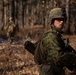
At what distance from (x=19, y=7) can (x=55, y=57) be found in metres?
27.1

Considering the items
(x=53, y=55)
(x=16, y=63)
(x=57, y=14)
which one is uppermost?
(x=57, y=14)

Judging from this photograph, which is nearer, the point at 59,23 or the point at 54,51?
the point at 54,51

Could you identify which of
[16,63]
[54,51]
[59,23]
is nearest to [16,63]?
[16,63]

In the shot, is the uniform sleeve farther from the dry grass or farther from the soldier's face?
the dry grass

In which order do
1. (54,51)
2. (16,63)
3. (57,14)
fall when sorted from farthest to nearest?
(16,63) < (57,14) < (54,51)

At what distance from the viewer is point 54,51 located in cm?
441

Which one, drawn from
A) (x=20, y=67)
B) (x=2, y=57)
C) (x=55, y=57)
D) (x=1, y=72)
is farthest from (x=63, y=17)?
(x=2, y=57)

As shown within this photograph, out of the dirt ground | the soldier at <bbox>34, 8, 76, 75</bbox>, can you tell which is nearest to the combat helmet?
the soldier at <bbox>34, 8, 76, 75</bbox>

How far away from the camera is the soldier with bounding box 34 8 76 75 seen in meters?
4.41

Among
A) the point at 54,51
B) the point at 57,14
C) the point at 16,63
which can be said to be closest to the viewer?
the point at 54,51

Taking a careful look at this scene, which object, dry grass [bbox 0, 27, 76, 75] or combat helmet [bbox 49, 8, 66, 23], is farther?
dry grass [bbox 0, 27, 76, 75]

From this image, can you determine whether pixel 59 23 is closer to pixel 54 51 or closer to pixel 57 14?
pixel 57 14

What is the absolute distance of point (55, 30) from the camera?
4.53 metres

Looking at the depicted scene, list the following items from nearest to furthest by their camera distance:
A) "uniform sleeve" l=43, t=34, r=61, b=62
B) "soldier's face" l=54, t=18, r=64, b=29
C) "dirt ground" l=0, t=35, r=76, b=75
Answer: "uniform sleeve" l=43, t=34, r=61, b=62 < "soldier's face" l=54, t=18, r=64, b=29 < "dirt ground" l=0, t=35, r=76, b=75
